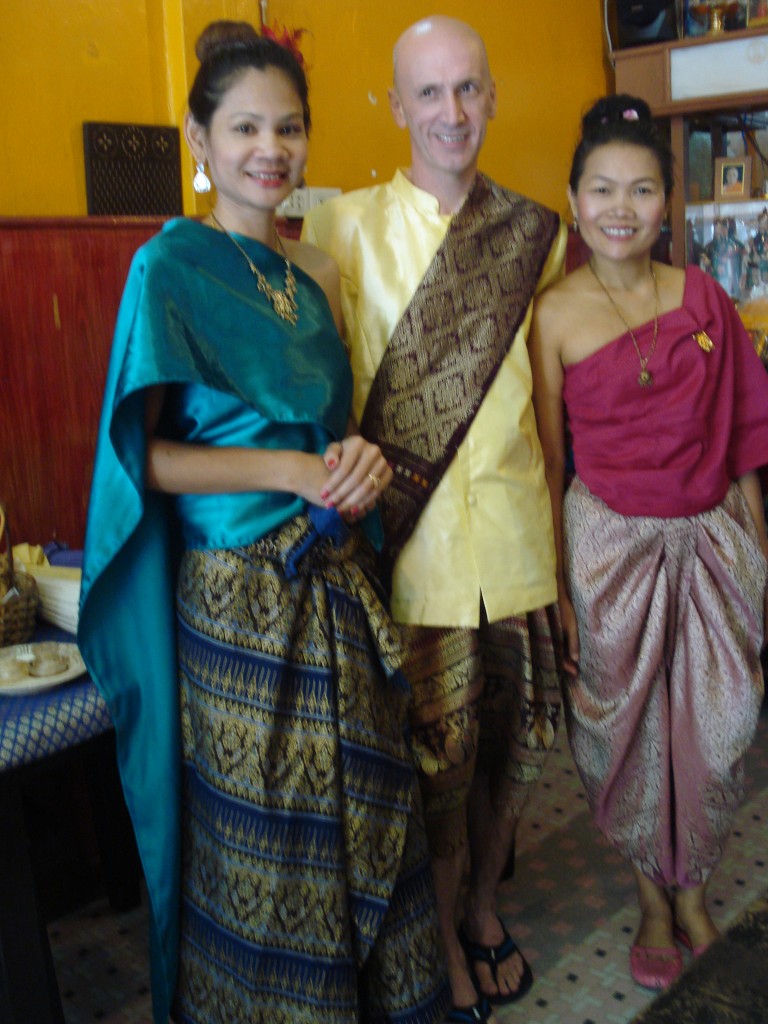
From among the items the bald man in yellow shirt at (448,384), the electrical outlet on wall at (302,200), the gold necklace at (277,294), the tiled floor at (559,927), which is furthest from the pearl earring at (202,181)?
the tiled floor at (559,927)

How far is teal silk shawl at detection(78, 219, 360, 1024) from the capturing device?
1324mm

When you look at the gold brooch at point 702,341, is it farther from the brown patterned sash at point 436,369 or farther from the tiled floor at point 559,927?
the tiled floor at point 559,927

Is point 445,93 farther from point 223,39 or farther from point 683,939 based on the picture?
point 683,939

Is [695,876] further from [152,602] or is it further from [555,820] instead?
[152,602]

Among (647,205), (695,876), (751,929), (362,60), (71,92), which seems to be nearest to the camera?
(751,929)

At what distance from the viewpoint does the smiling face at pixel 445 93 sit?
1.59 metres

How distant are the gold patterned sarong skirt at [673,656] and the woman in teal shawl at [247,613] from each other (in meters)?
0.49

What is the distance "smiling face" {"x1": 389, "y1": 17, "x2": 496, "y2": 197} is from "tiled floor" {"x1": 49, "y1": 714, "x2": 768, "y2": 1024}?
54.4 inches

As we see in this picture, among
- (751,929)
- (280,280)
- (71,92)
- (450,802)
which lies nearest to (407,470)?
(280,280)

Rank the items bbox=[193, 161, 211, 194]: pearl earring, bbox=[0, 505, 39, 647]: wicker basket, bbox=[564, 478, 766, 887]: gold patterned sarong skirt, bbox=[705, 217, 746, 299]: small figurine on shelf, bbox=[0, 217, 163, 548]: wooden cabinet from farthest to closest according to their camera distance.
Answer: bbox=[705, 217, 746, 299]: small figurine on shelf, bbox=[193, 161, 211, 194]: pearl earring, bbox=[0, 217, 163, 548]: wooden cabinet, bbox=[564, 478, 766, 887]: gold patterned sarong skirt, bbox=[0, 505, 39, 647]: wicker basket

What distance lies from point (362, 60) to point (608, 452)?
1.41 metres

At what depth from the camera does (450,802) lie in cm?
173

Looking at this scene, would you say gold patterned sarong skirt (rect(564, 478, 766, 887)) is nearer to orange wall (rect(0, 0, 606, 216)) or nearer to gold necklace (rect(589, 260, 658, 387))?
gold necklace (rect(589, 260, 658, 387))

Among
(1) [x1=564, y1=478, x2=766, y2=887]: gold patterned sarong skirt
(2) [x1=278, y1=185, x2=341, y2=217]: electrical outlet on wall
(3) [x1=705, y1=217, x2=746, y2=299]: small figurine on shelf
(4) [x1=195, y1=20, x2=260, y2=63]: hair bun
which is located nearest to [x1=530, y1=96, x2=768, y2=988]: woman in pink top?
(1) [x1=564, y1=478, x2=766, y2=887]: gold patterned sarong skirt
